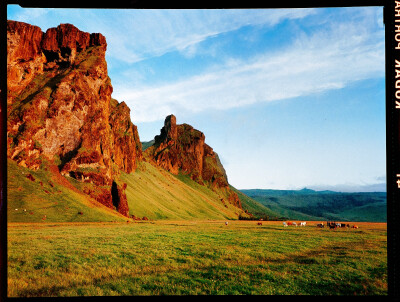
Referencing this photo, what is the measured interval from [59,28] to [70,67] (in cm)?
2353

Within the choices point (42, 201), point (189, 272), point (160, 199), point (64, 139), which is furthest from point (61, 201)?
point (189, 272)

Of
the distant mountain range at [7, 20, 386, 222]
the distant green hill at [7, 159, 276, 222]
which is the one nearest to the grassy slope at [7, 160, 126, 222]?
the distant green hill at [7, 159, 276, 222]

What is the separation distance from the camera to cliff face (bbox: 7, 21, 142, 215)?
298 ft

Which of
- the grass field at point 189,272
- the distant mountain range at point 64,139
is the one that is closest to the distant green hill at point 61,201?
the distant mountain range at point 64,139

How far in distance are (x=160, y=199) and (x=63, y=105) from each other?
64.0m

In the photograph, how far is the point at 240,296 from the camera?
11266 mm

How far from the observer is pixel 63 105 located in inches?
4038

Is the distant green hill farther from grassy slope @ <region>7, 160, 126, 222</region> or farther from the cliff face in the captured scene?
the cliff face

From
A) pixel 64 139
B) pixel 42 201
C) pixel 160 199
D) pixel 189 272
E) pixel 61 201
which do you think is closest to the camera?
pixel 189 272

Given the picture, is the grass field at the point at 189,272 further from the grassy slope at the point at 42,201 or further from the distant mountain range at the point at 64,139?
the distant mountain range at the point at 64,139

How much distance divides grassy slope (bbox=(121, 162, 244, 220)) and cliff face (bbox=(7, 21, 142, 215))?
9.67 meters

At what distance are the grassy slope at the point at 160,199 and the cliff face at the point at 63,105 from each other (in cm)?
967

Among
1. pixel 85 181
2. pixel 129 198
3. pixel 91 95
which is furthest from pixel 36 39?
pixel 129 198

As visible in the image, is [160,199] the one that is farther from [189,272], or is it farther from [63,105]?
[189,272]
